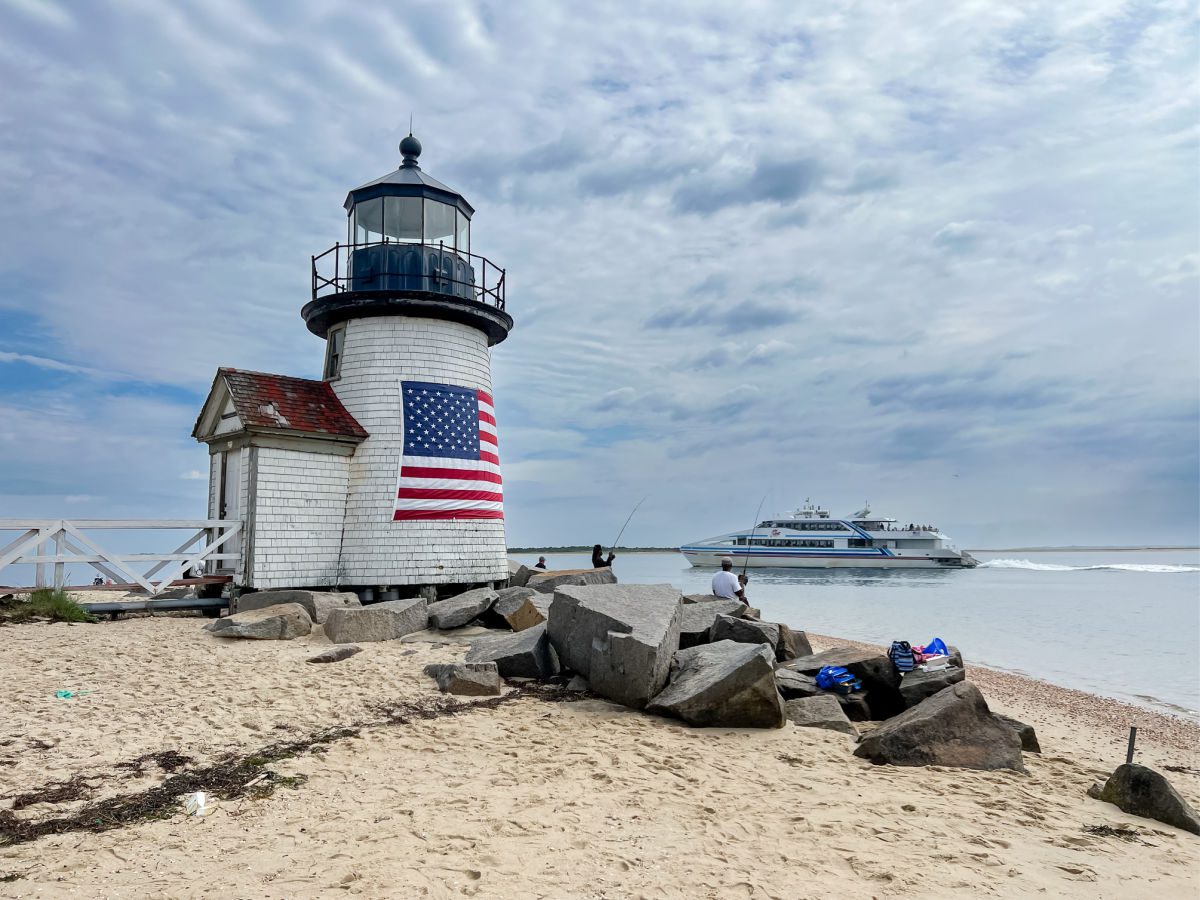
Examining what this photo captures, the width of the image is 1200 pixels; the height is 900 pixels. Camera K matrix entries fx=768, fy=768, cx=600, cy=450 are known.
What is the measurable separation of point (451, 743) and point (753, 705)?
2598 millimetres

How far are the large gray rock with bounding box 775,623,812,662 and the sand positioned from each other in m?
3.35

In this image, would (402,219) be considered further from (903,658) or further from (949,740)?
(949,740)

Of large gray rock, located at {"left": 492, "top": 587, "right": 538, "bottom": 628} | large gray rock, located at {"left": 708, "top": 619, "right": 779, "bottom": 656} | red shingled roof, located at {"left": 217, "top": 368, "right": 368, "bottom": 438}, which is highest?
red shingled roof, located at {"left": 217, "top": 368, "right": 368, "bottom": 438}

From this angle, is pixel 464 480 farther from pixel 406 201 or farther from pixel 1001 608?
pixel 1001 608

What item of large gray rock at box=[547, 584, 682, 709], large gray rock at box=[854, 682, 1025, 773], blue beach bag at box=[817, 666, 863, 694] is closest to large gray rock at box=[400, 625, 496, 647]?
large gray rock at box=[547, 584, 682, 709]

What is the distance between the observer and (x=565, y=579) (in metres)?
14.1

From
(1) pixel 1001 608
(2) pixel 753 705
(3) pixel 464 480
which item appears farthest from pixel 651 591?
(1) pixel 1001 608

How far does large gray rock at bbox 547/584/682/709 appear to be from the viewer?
7.29 m

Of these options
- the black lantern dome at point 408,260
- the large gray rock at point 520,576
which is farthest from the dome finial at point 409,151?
the large gray rock at point 520,576

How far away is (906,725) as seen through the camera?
6199mm

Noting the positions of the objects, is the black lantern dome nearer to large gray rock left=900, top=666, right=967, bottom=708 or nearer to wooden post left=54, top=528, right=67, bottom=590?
wooden post left=54, top=528, right=67, bottom=590

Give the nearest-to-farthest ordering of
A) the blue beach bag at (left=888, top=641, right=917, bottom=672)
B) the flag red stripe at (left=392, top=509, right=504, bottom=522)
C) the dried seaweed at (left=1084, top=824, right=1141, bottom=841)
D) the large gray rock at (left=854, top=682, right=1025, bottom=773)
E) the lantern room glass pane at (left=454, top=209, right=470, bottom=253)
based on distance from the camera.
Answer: the dried seaweed at (left=1084, top=824, right=1141, bottom=841)
the large gray rock at (left=854, top=682, right=1025, bottom=773)
the blue beach bag at (left=888, top=641, right=917, bottom=672)
the flag red stripe at (left=392, top=509, right=504, bottom=522)
the lantern room glass pane at (left=454, top=209, right=470, bottom=253)

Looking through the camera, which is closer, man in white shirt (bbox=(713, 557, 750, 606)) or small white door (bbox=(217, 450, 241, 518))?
man in white shirt (bbox=(713, 557, 750, 606))

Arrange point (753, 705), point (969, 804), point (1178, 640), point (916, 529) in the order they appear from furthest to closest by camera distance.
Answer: point (916, 529) → point (1178, 640) → point (753, 705) → point (969, 804)
